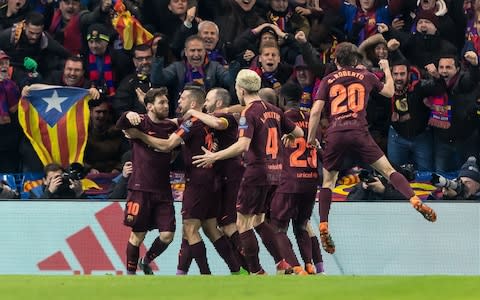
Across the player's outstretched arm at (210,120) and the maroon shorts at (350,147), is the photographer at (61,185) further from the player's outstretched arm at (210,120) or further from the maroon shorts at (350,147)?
the maroon shorts at (350,147)

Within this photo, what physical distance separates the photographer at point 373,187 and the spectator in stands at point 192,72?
2121 mm

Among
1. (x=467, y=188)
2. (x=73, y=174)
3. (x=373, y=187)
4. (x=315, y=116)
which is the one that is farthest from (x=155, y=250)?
(x=467, y=188)

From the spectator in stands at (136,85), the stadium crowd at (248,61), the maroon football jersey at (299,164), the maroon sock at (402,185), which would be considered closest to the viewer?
the maroon sock at (402,185)

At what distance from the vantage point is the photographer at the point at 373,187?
17.8 meters

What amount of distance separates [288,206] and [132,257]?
72.9 inches

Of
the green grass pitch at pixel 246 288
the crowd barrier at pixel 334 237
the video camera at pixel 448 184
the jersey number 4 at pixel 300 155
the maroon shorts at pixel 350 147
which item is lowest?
the crowd barrier at pixel 334 237

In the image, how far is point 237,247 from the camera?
640 inches

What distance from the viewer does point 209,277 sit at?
13.4 meters

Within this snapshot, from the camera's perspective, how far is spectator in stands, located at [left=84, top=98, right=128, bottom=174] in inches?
744

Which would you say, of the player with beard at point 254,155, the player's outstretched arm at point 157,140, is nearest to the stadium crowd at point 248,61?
the player's outstretched arm at point 157,140

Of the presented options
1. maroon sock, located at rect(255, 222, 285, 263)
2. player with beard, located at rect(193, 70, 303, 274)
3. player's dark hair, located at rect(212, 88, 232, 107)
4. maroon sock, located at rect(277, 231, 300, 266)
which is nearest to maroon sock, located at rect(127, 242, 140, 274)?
maroon sock, located at rect(255, 222, 285, 263)

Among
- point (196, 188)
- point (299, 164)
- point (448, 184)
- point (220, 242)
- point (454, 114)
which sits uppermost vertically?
point (454, 114)

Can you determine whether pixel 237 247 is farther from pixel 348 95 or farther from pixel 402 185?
pixel 348 95

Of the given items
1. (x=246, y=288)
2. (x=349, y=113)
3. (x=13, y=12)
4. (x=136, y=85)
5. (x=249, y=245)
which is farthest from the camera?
(x=13, y=12)
